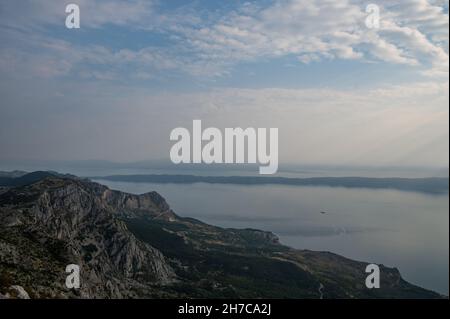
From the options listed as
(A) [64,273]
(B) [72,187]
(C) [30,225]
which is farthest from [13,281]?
(B) [72,187]

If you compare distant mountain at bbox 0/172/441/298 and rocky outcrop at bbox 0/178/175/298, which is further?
rocky outcrop at bbox 0/178/175/298

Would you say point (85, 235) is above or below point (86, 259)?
above

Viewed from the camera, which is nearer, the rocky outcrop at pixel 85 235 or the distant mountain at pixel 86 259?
the distant mountain at pixel 86 259

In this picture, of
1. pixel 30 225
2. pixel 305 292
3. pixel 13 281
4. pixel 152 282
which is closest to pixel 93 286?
pixel 30 225

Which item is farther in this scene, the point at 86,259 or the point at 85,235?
the point at 85,235
